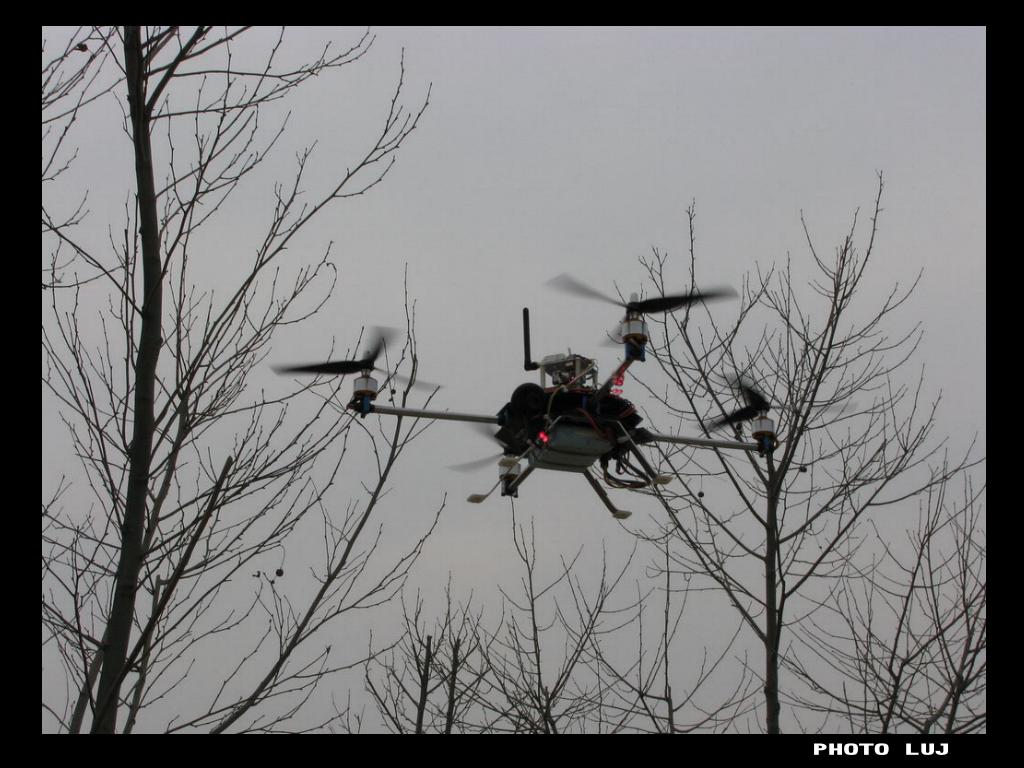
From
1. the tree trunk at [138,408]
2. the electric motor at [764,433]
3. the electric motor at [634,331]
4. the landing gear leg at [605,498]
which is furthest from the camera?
the landing gear leg at [605,498]

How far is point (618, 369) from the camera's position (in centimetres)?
1005

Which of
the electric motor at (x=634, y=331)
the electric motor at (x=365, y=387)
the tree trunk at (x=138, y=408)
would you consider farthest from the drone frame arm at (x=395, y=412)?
the tree trunk at (x=138, y=408)

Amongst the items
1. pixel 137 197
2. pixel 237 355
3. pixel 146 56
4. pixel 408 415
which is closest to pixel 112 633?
pixel 237 355

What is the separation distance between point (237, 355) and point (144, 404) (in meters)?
0.80

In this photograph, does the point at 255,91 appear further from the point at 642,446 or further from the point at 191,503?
the point at 642,446

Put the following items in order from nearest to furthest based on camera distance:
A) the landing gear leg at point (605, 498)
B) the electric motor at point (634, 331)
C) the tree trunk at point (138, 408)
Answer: the tree trunk at point (138, 408) → the electric motor at point (634, 331) → the landing gear leg at point (605, 498)

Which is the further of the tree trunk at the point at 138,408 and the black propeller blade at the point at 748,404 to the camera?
the black propeller blade at the point at 748,404

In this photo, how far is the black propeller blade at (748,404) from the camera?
337 inches

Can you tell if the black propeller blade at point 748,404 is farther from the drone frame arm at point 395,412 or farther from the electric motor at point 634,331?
the drone frame arm at point 395,412

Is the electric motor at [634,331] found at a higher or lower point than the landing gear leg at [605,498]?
higher

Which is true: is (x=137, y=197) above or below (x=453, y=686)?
above

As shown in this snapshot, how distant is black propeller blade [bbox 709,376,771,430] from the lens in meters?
8.57

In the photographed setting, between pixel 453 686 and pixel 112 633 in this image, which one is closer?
pixel 112 633

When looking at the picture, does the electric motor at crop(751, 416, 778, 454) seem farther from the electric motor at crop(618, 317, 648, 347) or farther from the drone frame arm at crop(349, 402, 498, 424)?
the drone frame arm at crop(349, 402, 498, 424)
